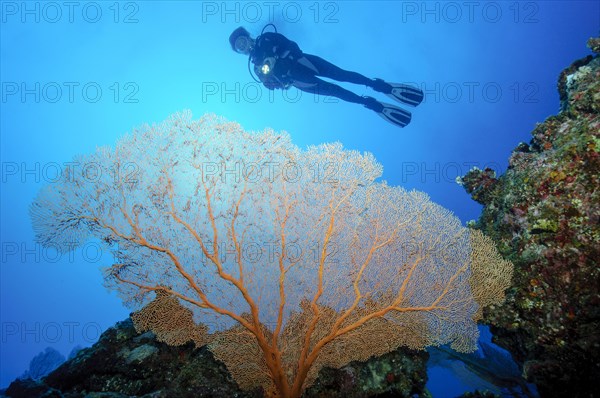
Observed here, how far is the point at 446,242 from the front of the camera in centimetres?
441

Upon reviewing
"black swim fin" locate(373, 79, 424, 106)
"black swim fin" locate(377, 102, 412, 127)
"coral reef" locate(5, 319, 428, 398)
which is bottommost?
"coral reef" locate(5, 319, 428, 398)

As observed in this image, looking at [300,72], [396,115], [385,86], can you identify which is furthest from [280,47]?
[396,115]

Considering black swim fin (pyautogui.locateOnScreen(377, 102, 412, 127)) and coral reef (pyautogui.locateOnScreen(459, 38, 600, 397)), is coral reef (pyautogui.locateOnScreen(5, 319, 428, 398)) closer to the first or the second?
coral reef (pyautogui.locateOnScreen(459, 38, 600, 397))

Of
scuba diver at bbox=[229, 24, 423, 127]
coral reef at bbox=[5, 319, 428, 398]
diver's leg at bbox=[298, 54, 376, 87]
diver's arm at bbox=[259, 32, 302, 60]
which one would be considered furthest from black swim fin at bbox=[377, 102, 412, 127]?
coral reef at bbox=[5, 319, 428, 398]

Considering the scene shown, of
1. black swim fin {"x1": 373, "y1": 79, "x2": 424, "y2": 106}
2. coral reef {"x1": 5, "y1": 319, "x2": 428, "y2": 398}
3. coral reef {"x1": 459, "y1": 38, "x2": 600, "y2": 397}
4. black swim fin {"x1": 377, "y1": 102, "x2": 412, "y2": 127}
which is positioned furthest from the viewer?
black swim fin {"x1": 377, "y1": 102, "x2": 412, "y2": 127}

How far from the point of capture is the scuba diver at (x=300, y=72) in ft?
36.0

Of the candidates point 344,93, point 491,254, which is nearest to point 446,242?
point 491,254

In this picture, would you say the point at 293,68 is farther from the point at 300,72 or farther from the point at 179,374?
the point at 179,374

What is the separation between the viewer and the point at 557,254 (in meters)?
4.00

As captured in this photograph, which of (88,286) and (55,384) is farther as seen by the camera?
(88,286)

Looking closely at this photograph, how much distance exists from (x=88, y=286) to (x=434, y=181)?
313 ft

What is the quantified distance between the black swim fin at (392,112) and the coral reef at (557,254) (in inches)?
276

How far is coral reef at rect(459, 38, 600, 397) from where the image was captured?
3.68 metres

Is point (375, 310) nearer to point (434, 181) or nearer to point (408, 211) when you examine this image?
point (408, 211)
